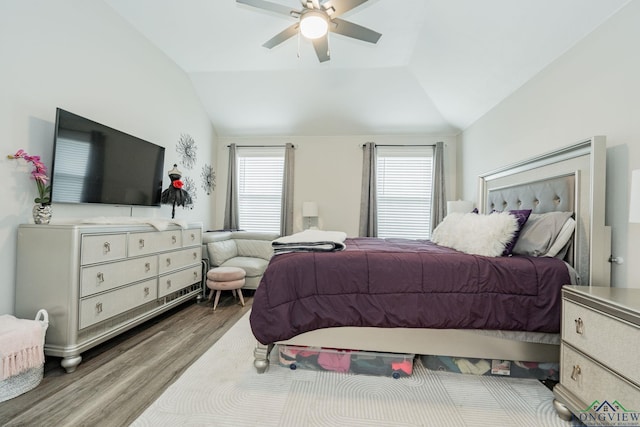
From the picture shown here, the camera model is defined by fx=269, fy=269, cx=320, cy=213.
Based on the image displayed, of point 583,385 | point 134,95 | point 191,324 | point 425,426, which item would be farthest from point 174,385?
point 134,95

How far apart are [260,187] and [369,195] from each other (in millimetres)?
1955

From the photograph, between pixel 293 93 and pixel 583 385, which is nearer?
pixel 583 385

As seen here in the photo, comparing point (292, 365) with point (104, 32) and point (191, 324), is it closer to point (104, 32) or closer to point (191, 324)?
point (191, 324)

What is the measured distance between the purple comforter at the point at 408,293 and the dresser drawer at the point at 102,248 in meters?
1.26

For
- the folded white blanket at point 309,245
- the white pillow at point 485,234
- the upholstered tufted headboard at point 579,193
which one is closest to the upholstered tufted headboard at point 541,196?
the upholstered tufted headboard at point 579,193

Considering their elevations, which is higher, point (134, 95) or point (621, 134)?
point (134, 95)

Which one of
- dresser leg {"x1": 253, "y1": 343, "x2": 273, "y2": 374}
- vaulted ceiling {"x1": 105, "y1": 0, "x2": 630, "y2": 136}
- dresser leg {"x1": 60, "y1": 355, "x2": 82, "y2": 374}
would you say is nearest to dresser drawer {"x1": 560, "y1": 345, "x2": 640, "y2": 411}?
dresser leg {"x1": 253, "y1": 343, "x2": 273, "y2": 374}

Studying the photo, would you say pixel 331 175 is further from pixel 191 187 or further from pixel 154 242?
pixel 154 242

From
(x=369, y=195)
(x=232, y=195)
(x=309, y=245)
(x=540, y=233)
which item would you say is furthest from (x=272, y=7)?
(x=232, y=195)

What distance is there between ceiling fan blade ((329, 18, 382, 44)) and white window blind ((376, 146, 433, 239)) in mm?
2469

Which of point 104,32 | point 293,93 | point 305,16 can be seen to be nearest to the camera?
point 305,16

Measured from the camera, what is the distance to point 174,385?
1661mm

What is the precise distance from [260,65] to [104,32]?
5.49 feet

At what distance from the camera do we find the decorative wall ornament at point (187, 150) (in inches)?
149
